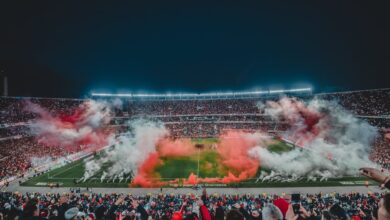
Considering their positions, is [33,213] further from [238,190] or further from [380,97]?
[380,97]

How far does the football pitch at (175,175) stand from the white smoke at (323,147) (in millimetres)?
1857

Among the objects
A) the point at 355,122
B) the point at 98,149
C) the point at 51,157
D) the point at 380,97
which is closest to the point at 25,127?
the point at 51,157

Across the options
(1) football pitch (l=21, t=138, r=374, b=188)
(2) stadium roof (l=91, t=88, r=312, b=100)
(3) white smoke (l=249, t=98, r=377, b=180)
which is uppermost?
(2) stadium roof (l=91, t=88, r=312, b=100)

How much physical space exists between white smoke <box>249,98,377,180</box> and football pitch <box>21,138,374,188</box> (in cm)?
186

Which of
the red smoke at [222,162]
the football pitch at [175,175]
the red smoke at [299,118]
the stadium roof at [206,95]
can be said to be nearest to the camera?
the football pitch at [175,175]

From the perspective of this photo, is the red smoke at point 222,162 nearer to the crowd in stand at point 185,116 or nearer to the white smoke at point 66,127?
the crowd in stand at point 185,116

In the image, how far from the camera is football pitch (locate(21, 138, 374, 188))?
87.5 ft

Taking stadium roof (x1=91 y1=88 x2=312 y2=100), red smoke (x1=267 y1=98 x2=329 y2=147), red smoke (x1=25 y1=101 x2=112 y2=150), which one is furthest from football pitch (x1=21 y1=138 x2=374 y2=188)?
stadium roof (x1=91 y1=88 x2=312 y2=100)

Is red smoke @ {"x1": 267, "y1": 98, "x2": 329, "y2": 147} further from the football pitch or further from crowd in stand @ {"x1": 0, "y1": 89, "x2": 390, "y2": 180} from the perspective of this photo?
the football pitch

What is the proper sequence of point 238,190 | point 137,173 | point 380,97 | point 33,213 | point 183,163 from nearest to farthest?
point 33,213
point 238,190
point 137,173
point 183,163
point 380,97

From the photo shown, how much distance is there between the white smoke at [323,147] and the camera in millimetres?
30020

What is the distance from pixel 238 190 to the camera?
2528 centimetres

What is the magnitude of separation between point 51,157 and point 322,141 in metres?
47.3

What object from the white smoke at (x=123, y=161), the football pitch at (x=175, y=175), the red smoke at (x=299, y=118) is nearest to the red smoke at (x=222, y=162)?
the football pitch at (x=175, y=175)
